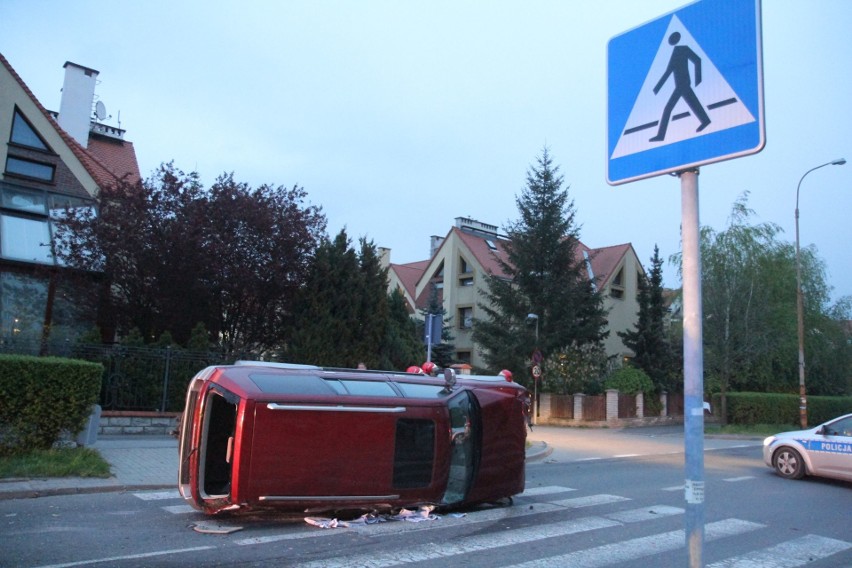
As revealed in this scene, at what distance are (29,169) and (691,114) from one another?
2368cm

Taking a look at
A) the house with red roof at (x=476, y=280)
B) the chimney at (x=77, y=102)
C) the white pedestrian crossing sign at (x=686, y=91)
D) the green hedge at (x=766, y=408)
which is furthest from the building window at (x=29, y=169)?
the green hedge at (x=766, y=408)

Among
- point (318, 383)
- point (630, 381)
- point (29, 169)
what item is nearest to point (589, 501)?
point (318, 383)

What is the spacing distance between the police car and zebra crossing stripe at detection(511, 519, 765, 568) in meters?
5.01

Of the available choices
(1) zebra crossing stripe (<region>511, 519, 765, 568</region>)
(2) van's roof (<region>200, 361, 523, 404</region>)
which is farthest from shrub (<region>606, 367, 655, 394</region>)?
(2) van's roof (<region>200, 361, 523, 404</region>)

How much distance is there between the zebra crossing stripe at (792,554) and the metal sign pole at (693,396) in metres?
4.55

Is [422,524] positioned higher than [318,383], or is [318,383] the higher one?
[318,383]

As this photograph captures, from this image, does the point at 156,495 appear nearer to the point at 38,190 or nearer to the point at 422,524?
the point at 422,524

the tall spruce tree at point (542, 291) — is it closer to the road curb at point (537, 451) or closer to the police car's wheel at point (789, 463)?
the road curb at point (537, 451)

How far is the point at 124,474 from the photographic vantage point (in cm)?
1112

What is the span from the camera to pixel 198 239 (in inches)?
694

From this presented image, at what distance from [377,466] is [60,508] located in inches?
163

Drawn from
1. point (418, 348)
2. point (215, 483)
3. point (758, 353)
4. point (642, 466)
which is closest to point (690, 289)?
point (215, 483)

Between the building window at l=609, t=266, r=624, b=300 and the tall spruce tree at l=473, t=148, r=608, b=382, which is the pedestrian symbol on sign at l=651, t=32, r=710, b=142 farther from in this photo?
the building window at l=609, t=266, r=624, b=300

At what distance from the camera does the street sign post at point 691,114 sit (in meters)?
2.92
